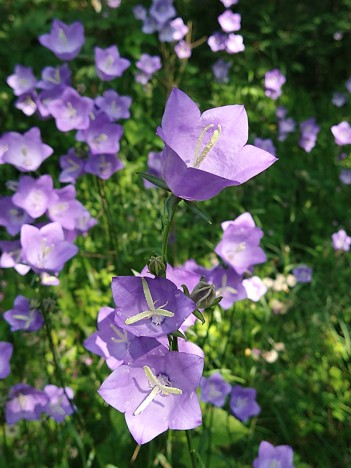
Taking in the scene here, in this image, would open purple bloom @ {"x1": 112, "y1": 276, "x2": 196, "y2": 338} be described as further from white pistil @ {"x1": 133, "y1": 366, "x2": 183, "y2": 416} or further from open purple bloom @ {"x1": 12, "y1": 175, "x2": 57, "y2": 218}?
open purple bloom @ {"x1": 12, "y1": 175, "x2": 57, "y2": 218}

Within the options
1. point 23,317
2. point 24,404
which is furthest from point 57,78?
point 24,404

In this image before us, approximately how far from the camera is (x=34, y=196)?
6.42ft

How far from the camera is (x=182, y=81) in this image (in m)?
4.48

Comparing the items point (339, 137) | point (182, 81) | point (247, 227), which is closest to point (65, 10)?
point (182, 81)

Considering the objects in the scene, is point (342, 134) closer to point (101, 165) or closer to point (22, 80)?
point (101, 165)

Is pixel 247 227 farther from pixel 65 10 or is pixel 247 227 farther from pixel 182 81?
pixel 65 10

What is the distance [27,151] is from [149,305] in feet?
4.77

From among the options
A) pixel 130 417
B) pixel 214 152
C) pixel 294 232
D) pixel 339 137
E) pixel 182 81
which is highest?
pixel 214 152

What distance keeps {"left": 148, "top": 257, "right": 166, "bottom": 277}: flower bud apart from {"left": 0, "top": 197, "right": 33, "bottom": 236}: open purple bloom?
3.95 ft

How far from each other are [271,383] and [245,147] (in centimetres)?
179

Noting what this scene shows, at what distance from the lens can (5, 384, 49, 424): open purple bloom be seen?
178cm

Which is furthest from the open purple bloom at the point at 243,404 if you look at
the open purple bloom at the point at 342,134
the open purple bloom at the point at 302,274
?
the open purple bloom at the point at 342,134

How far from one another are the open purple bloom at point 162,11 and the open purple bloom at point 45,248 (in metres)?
2.53

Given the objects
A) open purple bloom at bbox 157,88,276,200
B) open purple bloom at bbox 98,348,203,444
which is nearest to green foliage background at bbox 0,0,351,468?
open purple bloom at bbox 98,348,203,444
